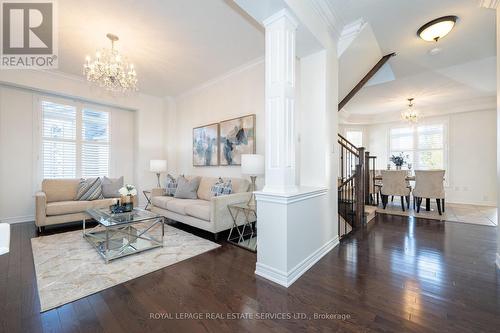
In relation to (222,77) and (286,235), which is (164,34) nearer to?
(222,77)

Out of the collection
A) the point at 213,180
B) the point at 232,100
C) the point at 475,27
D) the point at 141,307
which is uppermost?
the point at 475,27

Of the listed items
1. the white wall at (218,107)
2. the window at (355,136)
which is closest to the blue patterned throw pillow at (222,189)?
the white wall at (218,107)

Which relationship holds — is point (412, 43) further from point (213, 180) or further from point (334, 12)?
point (213, 180)

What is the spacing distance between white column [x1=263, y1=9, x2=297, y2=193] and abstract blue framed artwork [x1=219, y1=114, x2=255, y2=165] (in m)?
1.83

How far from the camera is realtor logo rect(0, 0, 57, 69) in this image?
2646 millimetres

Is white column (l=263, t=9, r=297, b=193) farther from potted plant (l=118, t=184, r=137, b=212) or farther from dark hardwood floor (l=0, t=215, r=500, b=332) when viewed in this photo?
potted plant (l=118, t=184, r=137, b=212)

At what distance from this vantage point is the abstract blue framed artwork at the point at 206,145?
4.73m

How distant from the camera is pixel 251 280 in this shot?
6.82ft

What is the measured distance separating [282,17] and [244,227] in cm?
269

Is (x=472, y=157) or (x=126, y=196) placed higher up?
(x=472, y=157)

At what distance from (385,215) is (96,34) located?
614cm

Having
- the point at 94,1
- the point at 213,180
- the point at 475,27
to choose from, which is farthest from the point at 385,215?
the point at 94,1

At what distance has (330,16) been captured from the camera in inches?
104

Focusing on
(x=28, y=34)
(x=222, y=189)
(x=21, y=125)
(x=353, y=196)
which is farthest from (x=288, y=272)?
(x=21, y=125)
